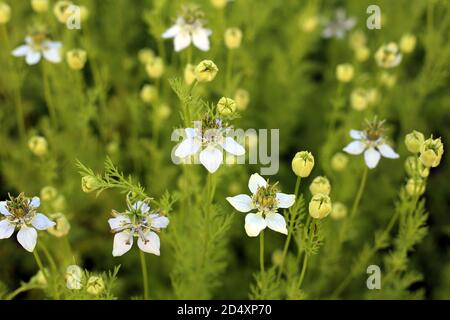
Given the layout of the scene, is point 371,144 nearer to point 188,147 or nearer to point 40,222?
point 188,147

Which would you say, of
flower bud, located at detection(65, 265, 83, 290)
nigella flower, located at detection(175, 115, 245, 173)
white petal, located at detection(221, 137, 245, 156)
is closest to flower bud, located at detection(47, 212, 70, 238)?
flower bud, located at detection(65, 265, 83, 290)

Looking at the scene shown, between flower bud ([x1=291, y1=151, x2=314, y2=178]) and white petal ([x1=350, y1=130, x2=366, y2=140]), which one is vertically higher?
white petal ([x1=350, y1=130, x2=366, y2=140])

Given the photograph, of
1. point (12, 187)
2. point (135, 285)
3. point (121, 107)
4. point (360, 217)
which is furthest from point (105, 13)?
point (360, 217)

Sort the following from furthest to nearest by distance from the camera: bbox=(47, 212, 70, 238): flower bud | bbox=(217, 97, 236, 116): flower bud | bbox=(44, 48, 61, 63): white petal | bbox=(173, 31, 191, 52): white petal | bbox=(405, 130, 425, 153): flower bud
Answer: bbox=(44, 48, 61, 63): white petal, bbox=(173, 31, 191, 52): white petal, bbox=(47, 212, 70, 238): flower bud, bbox=(405, 130, 425, 153): flower bud, bbox=(217, 97, 236, 116): flower bud

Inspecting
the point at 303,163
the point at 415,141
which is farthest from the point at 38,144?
the point at 415,141

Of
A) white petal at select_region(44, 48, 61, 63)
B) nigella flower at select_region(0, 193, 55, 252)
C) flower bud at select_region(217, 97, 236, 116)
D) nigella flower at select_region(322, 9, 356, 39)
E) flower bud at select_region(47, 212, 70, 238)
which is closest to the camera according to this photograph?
flower bud at select_region(217, 97, 236, 116)

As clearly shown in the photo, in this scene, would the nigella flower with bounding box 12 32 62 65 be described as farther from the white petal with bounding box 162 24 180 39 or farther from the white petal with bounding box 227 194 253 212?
the white petal with bounding box 227 194 253 212
